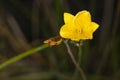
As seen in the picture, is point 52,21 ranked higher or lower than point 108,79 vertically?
higher

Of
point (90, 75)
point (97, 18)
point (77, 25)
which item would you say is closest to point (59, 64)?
point (90, 75)

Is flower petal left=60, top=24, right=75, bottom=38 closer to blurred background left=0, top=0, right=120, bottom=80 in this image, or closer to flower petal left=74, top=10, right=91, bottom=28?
flower petal left=74, top=10, right=91, bottom=28

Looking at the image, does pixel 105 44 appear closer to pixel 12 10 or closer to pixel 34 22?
pixel 34 22

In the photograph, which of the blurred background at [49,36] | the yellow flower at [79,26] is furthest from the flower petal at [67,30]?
the blurred background at [49,36]

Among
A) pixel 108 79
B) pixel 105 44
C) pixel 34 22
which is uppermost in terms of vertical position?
pixel 34 22

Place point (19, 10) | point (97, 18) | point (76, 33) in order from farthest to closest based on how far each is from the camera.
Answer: point (19, 10)
point (97, 18)
point (76, 33)

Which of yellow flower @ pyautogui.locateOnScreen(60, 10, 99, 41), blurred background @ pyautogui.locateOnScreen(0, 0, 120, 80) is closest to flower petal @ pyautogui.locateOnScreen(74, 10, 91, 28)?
yellow flower @ pyautogui.locateOnScreen(60, 10, 99, 41)

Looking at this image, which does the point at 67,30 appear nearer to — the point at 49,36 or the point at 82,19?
the point at 82,19
